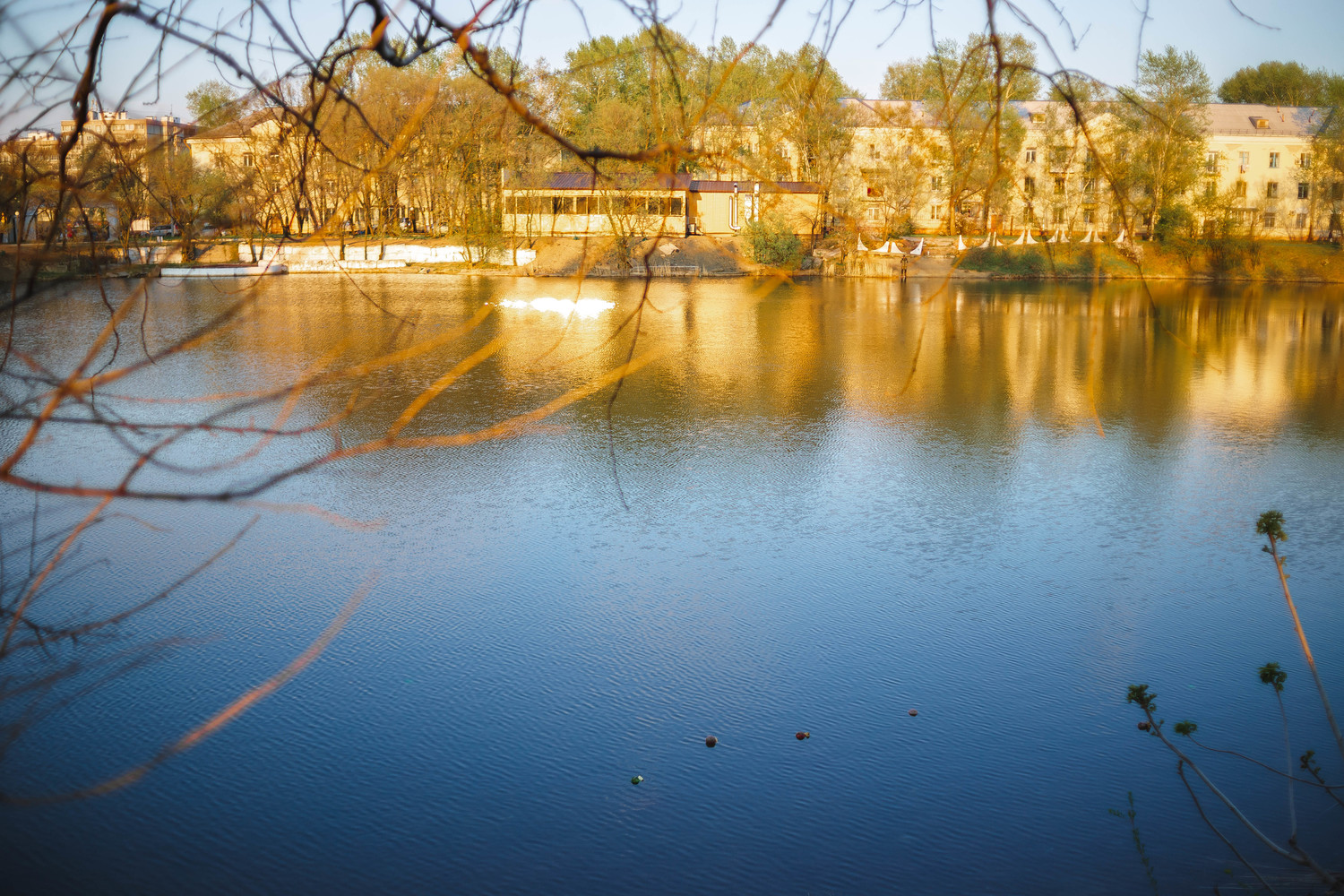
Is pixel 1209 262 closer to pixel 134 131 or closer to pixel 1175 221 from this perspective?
pixel 1175 221

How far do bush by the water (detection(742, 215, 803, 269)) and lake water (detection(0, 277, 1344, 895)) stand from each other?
52.7 feet

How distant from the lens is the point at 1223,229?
27.6 m

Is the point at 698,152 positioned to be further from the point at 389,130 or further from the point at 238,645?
the point at 238,645

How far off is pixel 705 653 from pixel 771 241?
2092 centimetres

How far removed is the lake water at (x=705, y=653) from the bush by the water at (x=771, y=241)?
1607 cm

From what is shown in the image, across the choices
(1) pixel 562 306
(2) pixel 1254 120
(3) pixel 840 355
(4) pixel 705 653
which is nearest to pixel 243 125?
(4) pixel 705 653

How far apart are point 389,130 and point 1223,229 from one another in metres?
29.3

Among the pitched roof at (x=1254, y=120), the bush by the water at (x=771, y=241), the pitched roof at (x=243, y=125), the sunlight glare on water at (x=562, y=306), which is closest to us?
the pitched roof at (x=243, y=125)

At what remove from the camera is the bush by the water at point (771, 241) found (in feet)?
78.3

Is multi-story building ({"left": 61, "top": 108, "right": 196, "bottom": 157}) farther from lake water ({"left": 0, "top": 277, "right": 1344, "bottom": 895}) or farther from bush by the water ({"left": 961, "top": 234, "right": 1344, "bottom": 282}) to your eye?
bush by the water ({"left": 961, "top": 234, "right": 1344, "bottom": 282})

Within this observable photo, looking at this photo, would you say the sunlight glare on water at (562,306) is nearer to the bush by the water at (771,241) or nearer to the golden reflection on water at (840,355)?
the golden reflection on water at (840,355)

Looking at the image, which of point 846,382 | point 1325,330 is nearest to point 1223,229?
point 1325,330

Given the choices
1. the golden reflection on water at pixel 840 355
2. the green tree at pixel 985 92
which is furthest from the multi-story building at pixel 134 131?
the golden reflection on water at pixel 840 355

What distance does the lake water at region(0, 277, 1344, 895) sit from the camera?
2.89 m
